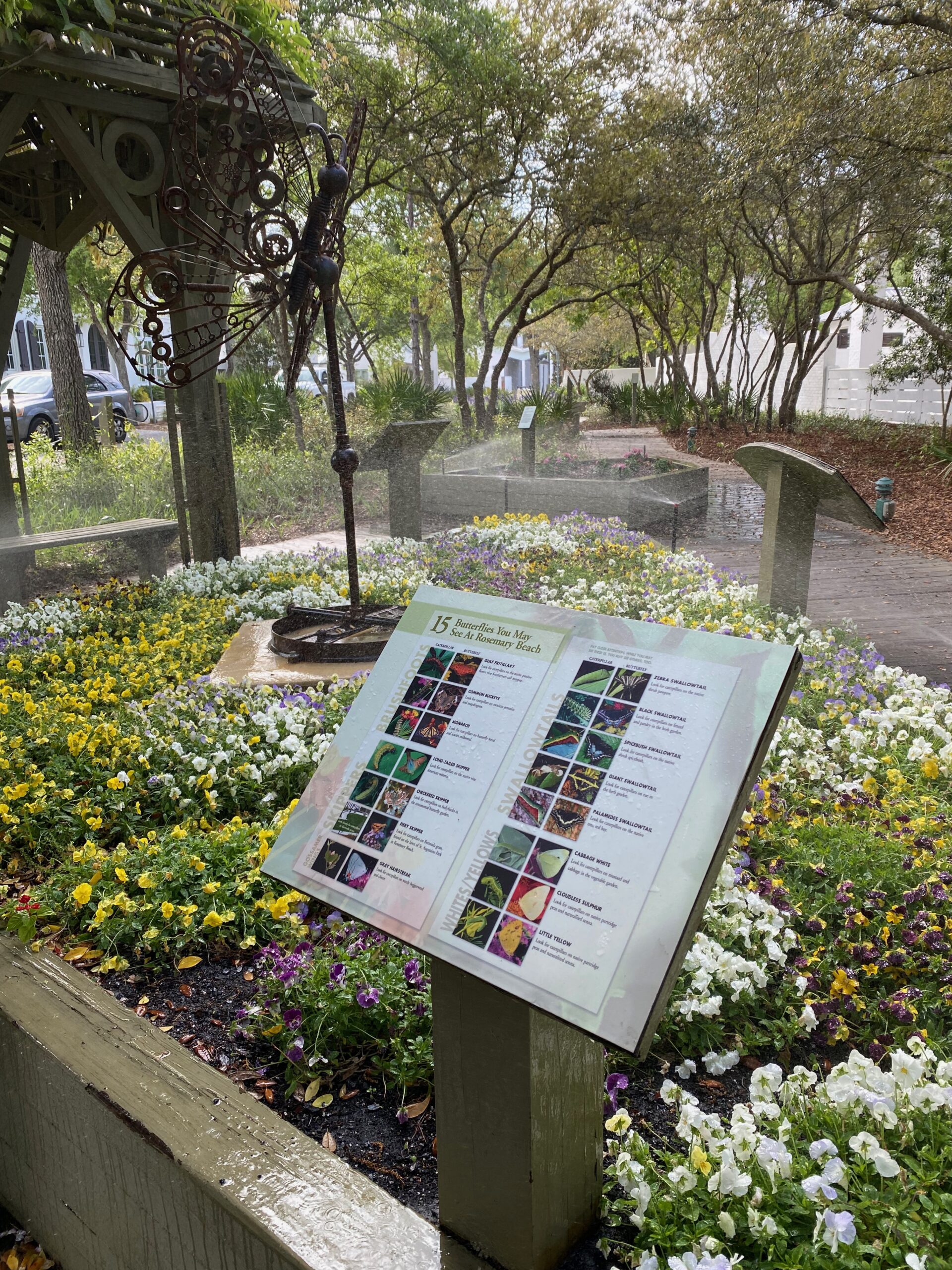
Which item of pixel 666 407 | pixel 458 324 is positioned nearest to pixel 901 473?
pixel 666 407

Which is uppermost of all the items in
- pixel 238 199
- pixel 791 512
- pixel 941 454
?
pixel 238 199

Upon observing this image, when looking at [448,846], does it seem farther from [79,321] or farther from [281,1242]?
[79,321]

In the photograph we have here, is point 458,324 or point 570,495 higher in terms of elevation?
point 458,324

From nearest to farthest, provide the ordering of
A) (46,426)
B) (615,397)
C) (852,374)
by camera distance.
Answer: (852,374), (615,397), (46,426)

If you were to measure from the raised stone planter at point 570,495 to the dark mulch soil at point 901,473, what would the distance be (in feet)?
1.76

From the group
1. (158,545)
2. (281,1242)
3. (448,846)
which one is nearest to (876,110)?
(158,545)

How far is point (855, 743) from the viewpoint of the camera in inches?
100

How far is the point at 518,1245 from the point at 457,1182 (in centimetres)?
9

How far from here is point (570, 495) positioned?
18.6ft

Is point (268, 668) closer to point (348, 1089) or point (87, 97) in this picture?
point (348, 1089)

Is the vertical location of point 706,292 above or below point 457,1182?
above

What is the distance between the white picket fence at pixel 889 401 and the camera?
4395 millimetres

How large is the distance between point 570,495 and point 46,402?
33.2 ft

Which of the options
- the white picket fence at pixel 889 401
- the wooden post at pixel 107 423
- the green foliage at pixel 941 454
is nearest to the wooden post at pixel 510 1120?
the green foliage at pixel 941 454
